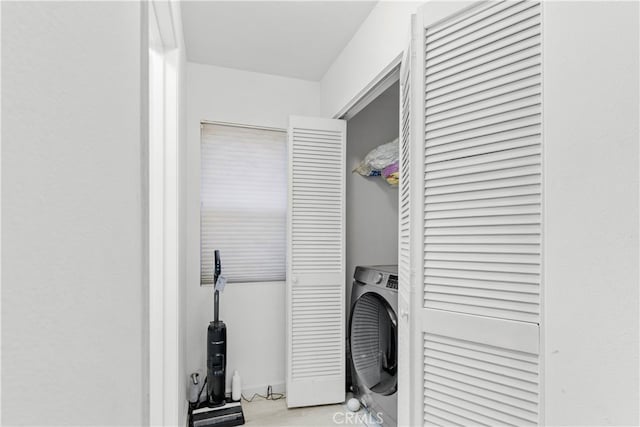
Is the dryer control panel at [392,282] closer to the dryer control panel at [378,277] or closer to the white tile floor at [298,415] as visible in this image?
the dryer control panel at [378,277]

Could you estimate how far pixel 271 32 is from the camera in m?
2.42

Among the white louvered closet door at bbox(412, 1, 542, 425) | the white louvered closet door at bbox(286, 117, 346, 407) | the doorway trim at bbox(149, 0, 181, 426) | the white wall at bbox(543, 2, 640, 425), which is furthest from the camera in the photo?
the white louvered closet door at bbox(286, 117, 346, 407)

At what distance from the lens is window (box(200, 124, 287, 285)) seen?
9.52 feet

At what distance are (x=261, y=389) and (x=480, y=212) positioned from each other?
2436 millimetres

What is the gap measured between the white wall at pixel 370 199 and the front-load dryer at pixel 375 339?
1.46 ft

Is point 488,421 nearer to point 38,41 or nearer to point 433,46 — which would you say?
point 433,46

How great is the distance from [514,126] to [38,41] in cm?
113

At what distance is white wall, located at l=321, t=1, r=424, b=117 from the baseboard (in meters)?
2.17

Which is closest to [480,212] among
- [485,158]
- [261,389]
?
[485,158]

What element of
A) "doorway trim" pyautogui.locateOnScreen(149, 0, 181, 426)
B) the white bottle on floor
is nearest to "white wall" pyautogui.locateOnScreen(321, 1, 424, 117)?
"doorway trim" pyautogui.locateOnScreen(149, 0, 181, 426)

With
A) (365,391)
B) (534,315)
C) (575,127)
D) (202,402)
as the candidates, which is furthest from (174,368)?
(575,127)

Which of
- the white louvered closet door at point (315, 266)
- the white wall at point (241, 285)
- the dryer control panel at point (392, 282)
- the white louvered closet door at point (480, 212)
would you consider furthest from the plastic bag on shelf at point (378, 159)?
the white louvered closet door at point (480, 212)

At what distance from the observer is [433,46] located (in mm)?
1323

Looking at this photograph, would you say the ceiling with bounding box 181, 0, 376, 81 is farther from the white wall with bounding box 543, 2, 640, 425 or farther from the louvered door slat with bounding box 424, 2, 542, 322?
→ the white wall with bounding box 543, 2, 640, 425
